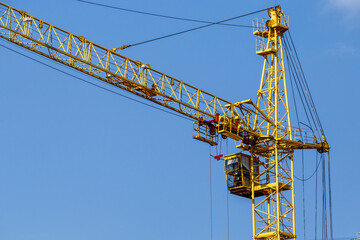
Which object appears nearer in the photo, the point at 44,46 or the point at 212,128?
the point at 44,46

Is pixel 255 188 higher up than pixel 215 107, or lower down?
lower down

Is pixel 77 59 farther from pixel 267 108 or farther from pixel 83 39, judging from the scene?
pixel 267 108

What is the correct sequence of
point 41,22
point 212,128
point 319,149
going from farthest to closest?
point 319,149 → point 212,128 → point 41,22

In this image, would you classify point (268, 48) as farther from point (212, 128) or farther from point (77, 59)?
point (77, 59)

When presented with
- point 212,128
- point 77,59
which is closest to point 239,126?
point 212,128

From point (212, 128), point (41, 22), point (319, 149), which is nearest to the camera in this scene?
point (41, 22)

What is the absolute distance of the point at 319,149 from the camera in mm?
98625

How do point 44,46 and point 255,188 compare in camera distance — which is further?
point 255,188

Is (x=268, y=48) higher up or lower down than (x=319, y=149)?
higher up

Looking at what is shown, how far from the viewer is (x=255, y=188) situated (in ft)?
310

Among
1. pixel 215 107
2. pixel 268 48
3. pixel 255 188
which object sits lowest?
pixel 255 188

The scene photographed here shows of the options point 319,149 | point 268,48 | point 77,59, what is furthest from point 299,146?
point 77,59

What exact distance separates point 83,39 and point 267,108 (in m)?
19.7

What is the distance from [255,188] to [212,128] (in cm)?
700
